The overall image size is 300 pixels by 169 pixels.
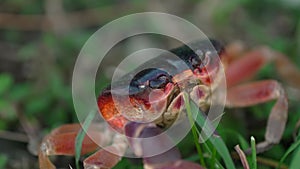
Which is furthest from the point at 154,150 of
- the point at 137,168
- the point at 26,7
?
the point at 26,7

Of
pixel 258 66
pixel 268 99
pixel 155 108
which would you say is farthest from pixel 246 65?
pixel 155 108

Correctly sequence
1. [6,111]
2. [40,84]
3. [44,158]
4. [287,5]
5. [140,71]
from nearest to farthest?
1. [140,71]
2. [44,158]
3. [6,111]
4. [40,84]
5. [287,5]

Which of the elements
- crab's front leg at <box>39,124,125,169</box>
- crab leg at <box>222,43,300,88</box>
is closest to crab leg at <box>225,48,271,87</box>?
crab leg at <box>222,43,300,88</box>

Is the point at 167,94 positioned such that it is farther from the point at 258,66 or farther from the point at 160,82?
the point at 258,66

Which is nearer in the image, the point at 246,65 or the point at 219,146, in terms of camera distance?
the point at 219,146

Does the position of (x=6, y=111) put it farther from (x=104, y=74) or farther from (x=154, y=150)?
(x=154, y=150)

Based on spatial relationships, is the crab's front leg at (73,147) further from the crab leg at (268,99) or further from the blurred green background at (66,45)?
the crab leg at (268,99)

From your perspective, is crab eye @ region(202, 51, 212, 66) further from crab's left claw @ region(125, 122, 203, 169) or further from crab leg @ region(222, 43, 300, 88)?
crab leg @ region(222, 43, 300, 88)

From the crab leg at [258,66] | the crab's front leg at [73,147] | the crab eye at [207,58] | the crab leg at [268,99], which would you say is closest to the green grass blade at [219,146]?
the crab eye at [207,58]
